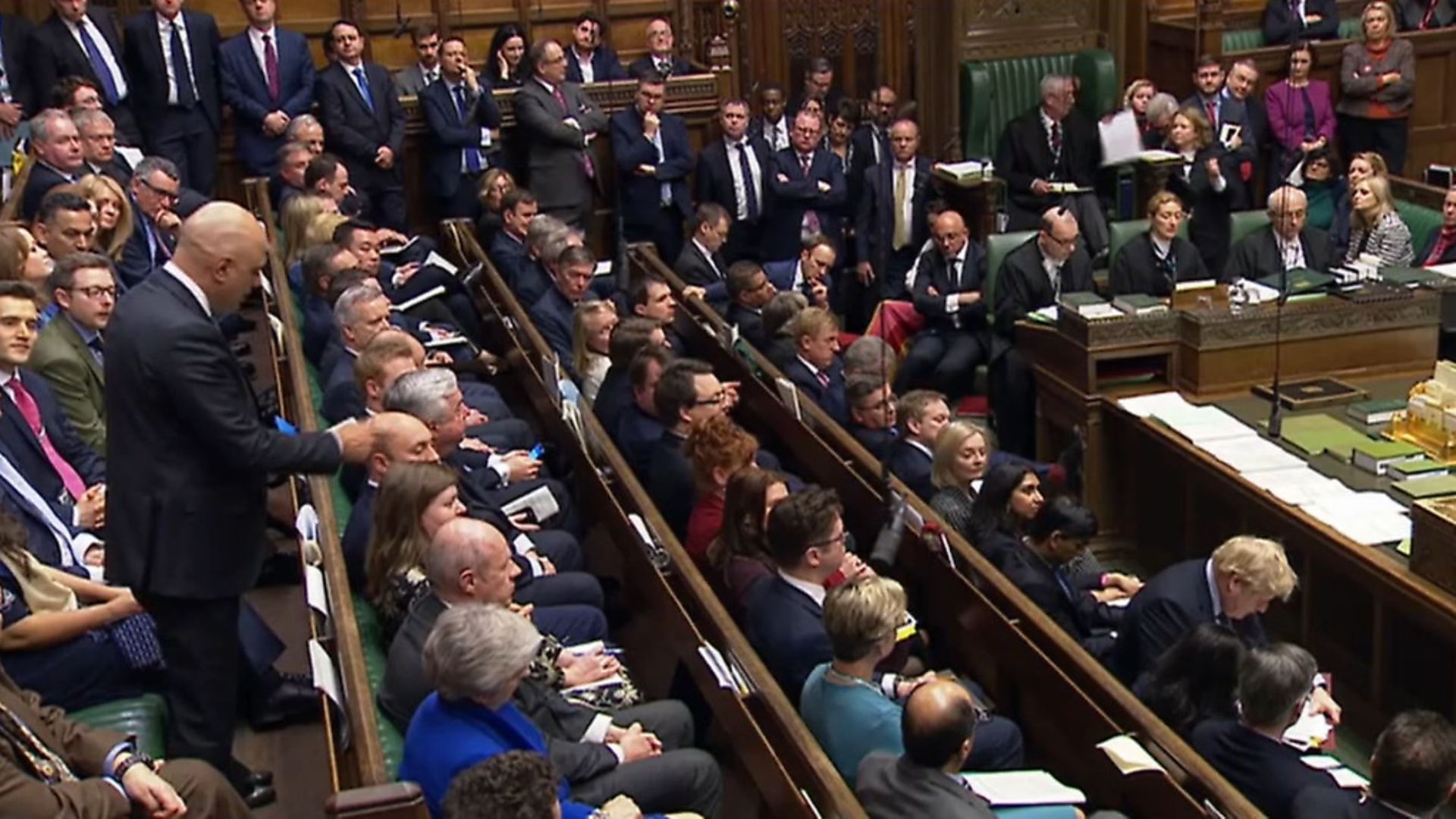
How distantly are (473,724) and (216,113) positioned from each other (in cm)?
528

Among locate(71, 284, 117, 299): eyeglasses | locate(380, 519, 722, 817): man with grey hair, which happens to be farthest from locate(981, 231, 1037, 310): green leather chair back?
locate(380, 519, 722, 817): man with grey hair

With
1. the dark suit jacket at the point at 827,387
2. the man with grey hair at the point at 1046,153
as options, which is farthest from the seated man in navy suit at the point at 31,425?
the man with grey hair at the point at 1046,153

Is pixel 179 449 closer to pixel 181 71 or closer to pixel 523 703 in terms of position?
pixel 523 703

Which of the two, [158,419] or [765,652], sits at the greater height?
[158,419]

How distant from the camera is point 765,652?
3.57 metres

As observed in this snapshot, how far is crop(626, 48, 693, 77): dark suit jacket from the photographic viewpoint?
852 centimetres

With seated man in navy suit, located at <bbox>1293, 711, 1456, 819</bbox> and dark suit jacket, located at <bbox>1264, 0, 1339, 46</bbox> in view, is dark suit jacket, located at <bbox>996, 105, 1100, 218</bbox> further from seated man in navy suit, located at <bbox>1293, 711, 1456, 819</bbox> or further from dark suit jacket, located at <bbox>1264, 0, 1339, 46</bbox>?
seated man in navy suit, located at <bbox>1293, 711, 1456, 819</bbox>

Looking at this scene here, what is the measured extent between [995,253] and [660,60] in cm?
255

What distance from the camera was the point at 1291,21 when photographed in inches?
368

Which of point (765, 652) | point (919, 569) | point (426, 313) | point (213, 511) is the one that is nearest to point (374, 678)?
point (213, 511)

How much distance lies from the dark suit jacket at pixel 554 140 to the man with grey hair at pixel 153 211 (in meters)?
2.08

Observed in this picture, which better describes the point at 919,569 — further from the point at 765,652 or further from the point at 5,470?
the point at 5,470

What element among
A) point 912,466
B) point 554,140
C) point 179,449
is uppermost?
point 554,140

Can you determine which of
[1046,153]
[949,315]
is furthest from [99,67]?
[1046,153]
